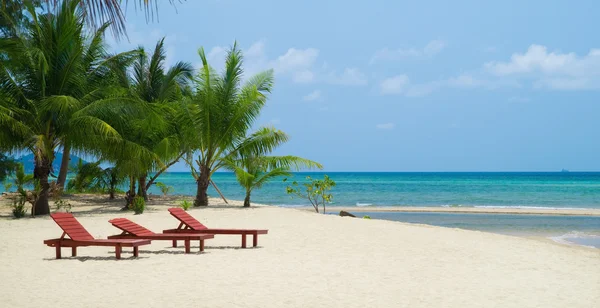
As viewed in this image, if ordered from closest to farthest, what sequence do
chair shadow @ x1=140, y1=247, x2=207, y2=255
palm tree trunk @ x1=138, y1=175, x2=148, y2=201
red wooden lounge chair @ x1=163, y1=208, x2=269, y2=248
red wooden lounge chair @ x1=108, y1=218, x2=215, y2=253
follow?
1. red wooden lounge chair @ x1=108, y1=218, x2=215, y2=253
2. chair shadow @ x1=140, y1=247, x2=207, y2=255
3. red wooden lounge chair @ x1=163, y1=208, x2=269, y2=248
4. palm tree trunk @ x1=138, y1=175, x2=148, y2=201

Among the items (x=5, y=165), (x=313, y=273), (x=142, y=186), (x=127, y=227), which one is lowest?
(x=313, y=273)

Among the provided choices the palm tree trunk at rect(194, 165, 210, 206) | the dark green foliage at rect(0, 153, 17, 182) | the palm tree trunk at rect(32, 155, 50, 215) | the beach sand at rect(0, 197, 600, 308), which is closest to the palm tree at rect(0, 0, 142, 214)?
the palm tree trunk at rect(32, 155, 50, 215)

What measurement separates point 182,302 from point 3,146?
12102 mm

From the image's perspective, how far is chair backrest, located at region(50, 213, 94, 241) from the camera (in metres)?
9.35

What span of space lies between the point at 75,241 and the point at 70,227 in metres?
0.37

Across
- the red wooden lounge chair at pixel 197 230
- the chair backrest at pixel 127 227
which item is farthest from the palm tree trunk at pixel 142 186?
the chair backrest at pixel 127 227

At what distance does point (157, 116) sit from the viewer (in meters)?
17.6

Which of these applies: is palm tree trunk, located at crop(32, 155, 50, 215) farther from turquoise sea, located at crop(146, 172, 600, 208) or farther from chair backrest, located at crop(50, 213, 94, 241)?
turquoise sea, located at crop(146, 172, 600, 208)

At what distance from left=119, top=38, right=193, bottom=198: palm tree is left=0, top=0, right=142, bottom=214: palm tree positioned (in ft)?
3.93

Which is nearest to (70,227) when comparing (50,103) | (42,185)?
(50,103)

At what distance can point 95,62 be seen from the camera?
1867cm

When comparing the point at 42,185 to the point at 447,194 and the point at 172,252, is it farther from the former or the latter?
the point at 447,194

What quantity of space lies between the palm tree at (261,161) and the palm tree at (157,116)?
6.06 feet

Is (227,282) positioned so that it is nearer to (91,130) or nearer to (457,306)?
(457,306)
